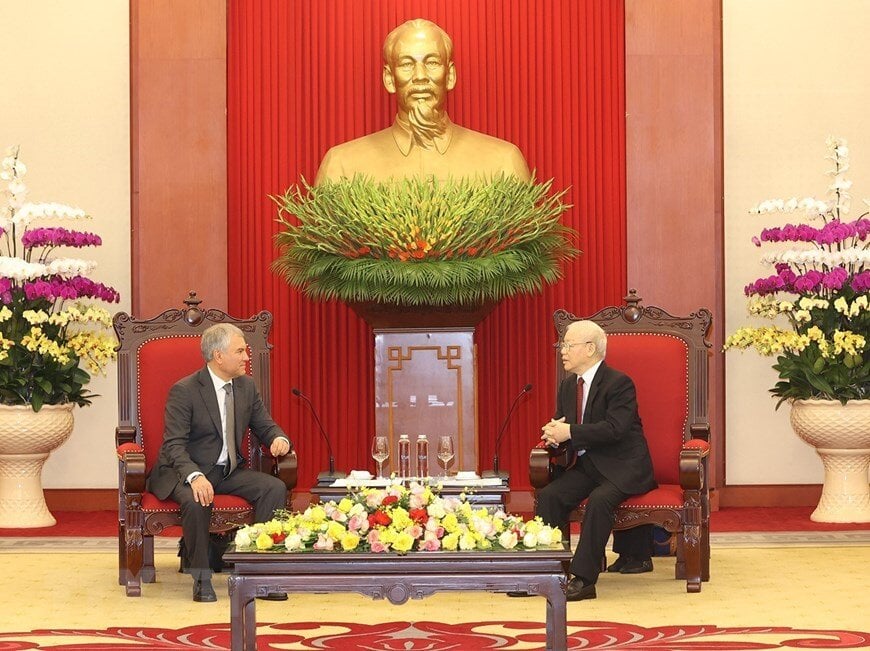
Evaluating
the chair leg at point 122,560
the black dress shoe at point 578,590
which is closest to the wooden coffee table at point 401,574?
the black dress shoe at point 578,590

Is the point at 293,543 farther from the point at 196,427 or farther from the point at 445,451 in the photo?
the point at 196,427

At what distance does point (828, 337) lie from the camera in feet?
25.7

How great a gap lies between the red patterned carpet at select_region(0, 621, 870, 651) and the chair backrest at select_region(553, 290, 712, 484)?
142 cm

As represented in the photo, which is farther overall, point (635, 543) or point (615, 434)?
point (635, 543)

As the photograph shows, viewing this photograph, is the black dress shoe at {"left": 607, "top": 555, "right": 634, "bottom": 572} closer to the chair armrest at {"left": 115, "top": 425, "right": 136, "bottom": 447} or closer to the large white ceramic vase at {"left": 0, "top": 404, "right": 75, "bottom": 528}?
the chair armrest at {"left": 115, "top": 425, "right": 136, "bottom": 447}

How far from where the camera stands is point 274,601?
584 cm

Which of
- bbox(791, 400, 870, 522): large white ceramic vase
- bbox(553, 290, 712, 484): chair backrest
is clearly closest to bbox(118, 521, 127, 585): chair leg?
bbox(553, 290, 712, 484): chair backrest

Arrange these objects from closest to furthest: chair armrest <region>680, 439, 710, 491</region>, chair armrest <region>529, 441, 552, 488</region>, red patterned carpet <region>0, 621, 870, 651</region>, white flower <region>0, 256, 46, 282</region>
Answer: red patterned carpet <region>0, 621, 870, 651</region>, chair armrest <region>680, 439, 710, 491</region>, chair armrest <region>529, 441, 552, 488</region>, white flower <region>0, 256, 46, 282</region>

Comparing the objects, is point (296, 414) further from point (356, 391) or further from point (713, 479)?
point (713, 479)

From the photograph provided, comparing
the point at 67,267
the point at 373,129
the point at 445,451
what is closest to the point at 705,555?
the point at 445,451

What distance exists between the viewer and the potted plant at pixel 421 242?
662 cm

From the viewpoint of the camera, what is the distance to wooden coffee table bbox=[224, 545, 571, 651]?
4457 millimetres

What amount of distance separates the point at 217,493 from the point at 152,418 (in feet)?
2.00

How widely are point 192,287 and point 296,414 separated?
0.96m
